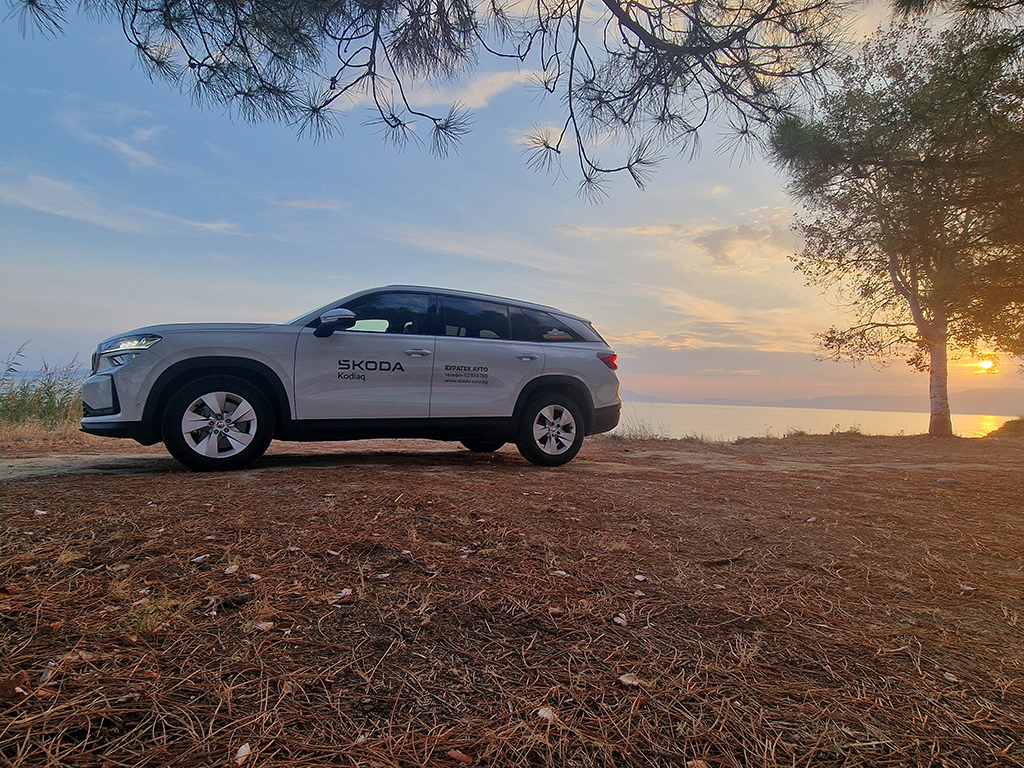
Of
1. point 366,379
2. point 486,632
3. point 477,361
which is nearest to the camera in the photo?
point 486,632

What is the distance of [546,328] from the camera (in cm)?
662

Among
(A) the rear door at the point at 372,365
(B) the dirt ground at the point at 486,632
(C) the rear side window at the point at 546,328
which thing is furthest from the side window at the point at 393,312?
(B) the dirt ground at the point at 486,632

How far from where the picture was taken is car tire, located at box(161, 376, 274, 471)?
188 inches

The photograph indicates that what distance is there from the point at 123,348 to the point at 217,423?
1034mm

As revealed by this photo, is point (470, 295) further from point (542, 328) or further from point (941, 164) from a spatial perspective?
point (941, 164)

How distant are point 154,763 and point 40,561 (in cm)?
162

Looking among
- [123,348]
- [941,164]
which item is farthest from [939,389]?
[123,348]

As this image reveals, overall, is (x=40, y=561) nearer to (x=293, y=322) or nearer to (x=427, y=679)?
(x=427, y=679)

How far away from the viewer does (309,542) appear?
2.82 m

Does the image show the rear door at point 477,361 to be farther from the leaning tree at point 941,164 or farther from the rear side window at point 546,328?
the leaning tree at point 941,164

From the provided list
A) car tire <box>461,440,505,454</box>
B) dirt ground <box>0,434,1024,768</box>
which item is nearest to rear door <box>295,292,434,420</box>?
dirt ground <box>0,434,1024,768</box>

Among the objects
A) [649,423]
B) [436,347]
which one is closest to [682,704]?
[436,347]

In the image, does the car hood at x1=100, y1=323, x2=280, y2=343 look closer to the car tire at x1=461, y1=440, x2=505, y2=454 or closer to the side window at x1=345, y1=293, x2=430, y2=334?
the side window at x1=345, y1=293, x2=430, y2=334

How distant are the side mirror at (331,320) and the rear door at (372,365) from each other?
7cm
